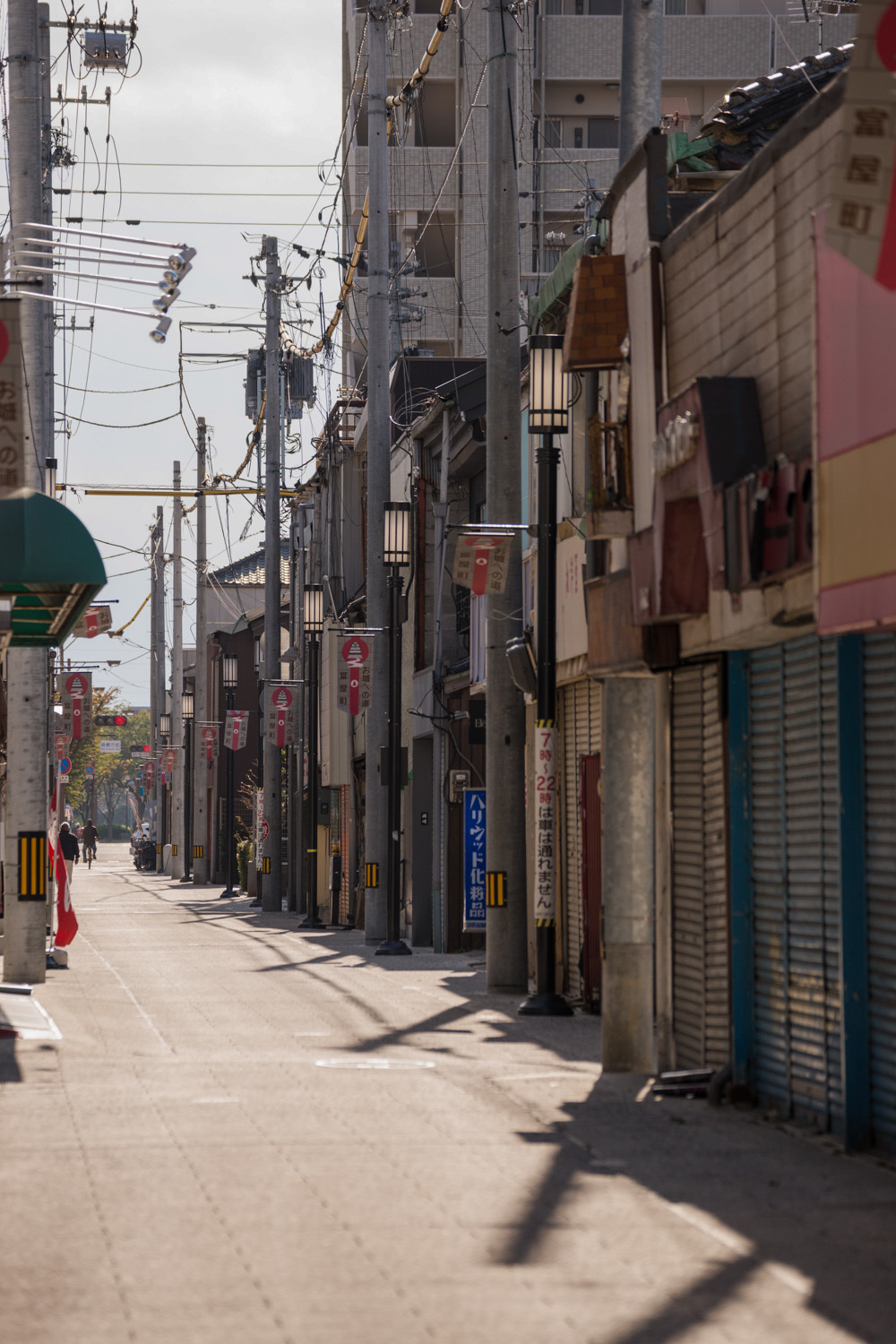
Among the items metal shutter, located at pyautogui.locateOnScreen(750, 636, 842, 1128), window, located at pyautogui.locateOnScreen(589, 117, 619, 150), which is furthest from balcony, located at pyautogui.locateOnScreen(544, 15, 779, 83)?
metal shutter, located at pyautogui.locateOnScreen(750, 636, 842, 1128)

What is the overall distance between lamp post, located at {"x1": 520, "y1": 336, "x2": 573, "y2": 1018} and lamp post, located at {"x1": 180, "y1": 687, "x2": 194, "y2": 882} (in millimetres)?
54252

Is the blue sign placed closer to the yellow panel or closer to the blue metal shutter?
the blue metal shutter

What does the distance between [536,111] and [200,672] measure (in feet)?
74.6

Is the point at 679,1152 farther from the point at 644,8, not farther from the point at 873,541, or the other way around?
the point at 644,8

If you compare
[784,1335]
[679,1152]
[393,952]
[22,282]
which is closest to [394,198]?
[393,952]

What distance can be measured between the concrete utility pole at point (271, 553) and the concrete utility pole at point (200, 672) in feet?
64.3

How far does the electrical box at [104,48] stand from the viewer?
27141 mm

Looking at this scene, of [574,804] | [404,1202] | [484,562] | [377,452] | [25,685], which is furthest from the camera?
[377,452]

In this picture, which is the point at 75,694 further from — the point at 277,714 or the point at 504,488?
the point at 504,488

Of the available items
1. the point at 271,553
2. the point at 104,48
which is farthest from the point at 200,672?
the point at 104,48

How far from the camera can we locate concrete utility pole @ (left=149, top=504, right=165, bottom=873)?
81312 millimetres

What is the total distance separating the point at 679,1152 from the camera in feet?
32.7

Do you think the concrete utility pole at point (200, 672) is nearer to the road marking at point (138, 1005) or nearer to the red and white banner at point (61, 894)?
the road marking at point (138, 1005)

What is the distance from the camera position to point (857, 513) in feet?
28.3
